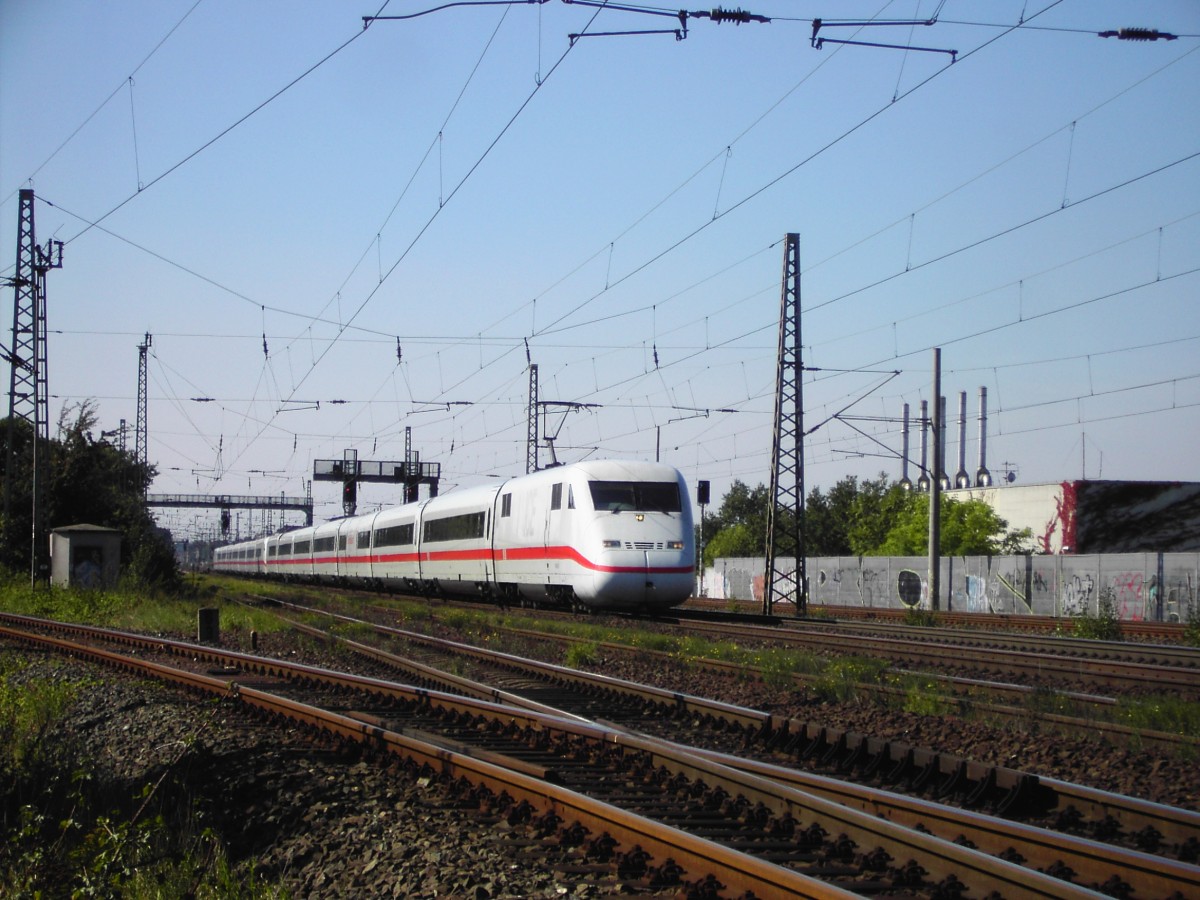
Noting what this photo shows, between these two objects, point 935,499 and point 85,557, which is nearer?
point 85,557

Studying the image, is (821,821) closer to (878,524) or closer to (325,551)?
(325,551)

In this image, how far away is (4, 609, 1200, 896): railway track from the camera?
5.43 m

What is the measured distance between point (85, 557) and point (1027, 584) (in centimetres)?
2642

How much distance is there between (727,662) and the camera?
48.2 feet

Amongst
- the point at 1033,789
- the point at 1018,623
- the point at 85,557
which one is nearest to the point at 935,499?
the point at 1018,623

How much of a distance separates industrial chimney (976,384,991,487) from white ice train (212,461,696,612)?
184ft

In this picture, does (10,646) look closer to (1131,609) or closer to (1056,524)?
(1131,609)

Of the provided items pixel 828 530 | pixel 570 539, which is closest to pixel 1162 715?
pixel 570 539

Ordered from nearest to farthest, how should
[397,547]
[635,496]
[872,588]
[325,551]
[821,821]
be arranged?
1. [821,821]
2. [635,496]
3. [397,547]
4. [872,588]
5. [325,551]

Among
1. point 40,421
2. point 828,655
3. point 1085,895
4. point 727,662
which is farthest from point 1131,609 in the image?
point 1085,895

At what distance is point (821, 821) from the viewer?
6.52 m

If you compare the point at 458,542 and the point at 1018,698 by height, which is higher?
the point at 458,542

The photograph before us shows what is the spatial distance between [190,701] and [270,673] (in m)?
2.45

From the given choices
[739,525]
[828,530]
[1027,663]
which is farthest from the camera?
[739,525]
